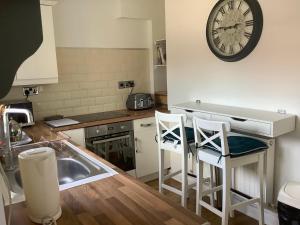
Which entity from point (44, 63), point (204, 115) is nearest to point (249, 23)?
point (204, 115)

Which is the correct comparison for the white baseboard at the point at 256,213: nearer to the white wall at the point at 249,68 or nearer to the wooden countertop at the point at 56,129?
the white wall at the point at 249,68

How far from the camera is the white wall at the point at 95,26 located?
3.21 meters

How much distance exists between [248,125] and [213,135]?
0.29m

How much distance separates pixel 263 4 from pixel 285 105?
83cm

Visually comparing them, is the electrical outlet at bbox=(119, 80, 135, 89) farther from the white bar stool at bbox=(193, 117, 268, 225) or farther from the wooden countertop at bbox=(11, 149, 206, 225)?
the wooden countertop at bbox=(11, 149, 206, 225)

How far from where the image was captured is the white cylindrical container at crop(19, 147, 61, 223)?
3.26 feet

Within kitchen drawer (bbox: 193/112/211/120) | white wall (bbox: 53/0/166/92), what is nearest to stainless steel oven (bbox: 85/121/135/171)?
kitchen drawer (bbox: 193/112/211/120)

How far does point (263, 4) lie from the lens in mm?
2252

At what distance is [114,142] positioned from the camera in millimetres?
3090

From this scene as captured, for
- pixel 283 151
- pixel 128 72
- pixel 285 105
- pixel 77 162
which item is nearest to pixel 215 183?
pixel 283 151

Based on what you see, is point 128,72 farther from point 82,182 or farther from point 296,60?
point 82,182

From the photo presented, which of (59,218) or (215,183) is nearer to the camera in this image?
(59,218)

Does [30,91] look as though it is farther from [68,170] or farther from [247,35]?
[247,35]

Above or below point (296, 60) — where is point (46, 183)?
below
